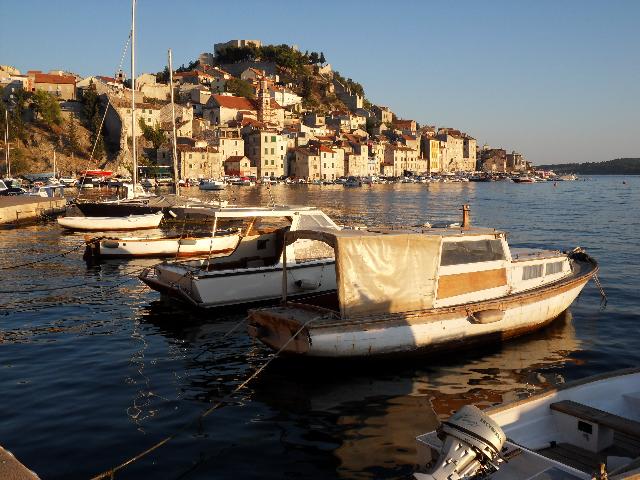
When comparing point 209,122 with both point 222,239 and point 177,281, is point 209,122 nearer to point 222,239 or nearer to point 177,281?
point 222,239

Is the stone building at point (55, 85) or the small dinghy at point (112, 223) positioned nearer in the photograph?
the small dinghy at point (112, 223)

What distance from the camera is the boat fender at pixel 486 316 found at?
12.8 meters

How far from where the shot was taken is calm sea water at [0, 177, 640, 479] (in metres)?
8.34

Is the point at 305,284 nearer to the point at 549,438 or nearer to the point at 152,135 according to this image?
the point at 549,438

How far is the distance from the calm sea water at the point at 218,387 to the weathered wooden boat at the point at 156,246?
6.12 metres

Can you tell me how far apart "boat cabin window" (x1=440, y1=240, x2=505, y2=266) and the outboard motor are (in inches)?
282

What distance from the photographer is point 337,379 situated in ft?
37.8

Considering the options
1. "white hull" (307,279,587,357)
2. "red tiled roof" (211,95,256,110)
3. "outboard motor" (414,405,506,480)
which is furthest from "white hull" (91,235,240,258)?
"red tiled roof" (211,95,256,110)

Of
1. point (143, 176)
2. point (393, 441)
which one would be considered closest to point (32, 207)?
point (393, 441)

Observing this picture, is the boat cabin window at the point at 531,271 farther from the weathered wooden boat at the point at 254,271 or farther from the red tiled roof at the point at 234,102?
the red tiled roof at the point at 234,102

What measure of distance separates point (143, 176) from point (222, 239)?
8918 centimetres

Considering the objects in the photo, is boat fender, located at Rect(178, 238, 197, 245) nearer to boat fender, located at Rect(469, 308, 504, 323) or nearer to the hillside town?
boat fender, located at Rect(469, 308, 504, 323)

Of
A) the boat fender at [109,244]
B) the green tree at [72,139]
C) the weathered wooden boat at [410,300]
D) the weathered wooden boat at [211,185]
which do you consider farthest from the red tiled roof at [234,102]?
the weathered wooden boat at [410,300]

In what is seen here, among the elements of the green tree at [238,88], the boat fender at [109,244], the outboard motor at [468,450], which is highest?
the green tree at [238,88]
